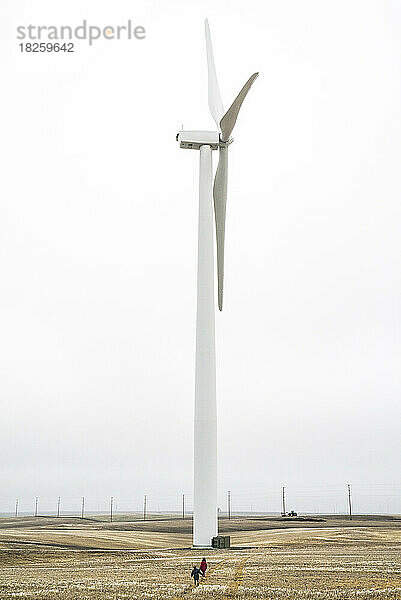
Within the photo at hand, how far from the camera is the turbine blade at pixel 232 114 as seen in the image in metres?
47.5

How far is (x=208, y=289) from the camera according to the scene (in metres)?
50.8

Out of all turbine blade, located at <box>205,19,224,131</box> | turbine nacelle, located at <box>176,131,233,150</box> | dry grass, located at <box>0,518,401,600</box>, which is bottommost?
dry grass, located at <box>0,518,401,600</box>

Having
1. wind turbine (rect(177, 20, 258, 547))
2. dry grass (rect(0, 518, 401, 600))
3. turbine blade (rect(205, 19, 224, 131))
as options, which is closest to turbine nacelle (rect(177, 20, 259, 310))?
wind turbine (rect(177, 20, 258, 547))

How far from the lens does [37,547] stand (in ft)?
192

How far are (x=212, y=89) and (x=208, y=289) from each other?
55.2ft

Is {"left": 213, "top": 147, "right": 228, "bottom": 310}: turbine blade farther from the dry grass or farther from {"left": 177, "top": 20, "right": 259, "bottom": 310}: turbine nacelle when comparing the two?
the dry grass

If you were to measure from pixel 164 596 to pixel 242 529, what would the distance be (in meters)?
71.8

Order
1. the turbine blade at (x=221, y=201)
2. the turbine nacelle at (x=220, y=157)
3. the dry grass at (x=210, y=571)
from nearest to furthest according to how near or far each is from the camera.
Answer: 1. the dry grass at (x=210, y=571)
2. the turbine nacelle at (x=220, y=157)
3. the turbine blade at (x=221, y=201)

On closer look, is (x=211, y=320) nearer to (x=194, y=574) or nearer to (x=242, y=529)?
(x=194, y=574)

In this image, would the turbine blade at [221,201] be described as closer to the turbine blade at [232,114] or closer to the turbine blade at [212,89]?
the turbine blade at [232,114]

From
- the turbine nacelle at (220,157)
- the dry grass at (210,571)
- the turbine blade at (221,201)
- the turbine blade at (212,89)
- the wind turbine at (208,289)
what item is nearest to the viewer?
the dry grass at (210,571)

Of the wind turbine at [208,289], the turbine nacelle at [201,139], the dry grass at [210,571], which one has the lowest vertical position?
the dry grass at [210,571]

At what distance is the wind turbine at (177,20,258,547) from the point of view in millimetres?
47281

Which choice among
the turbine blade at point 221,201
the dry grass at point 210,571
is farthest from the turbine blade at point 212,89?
the dry grass at point 210,571
